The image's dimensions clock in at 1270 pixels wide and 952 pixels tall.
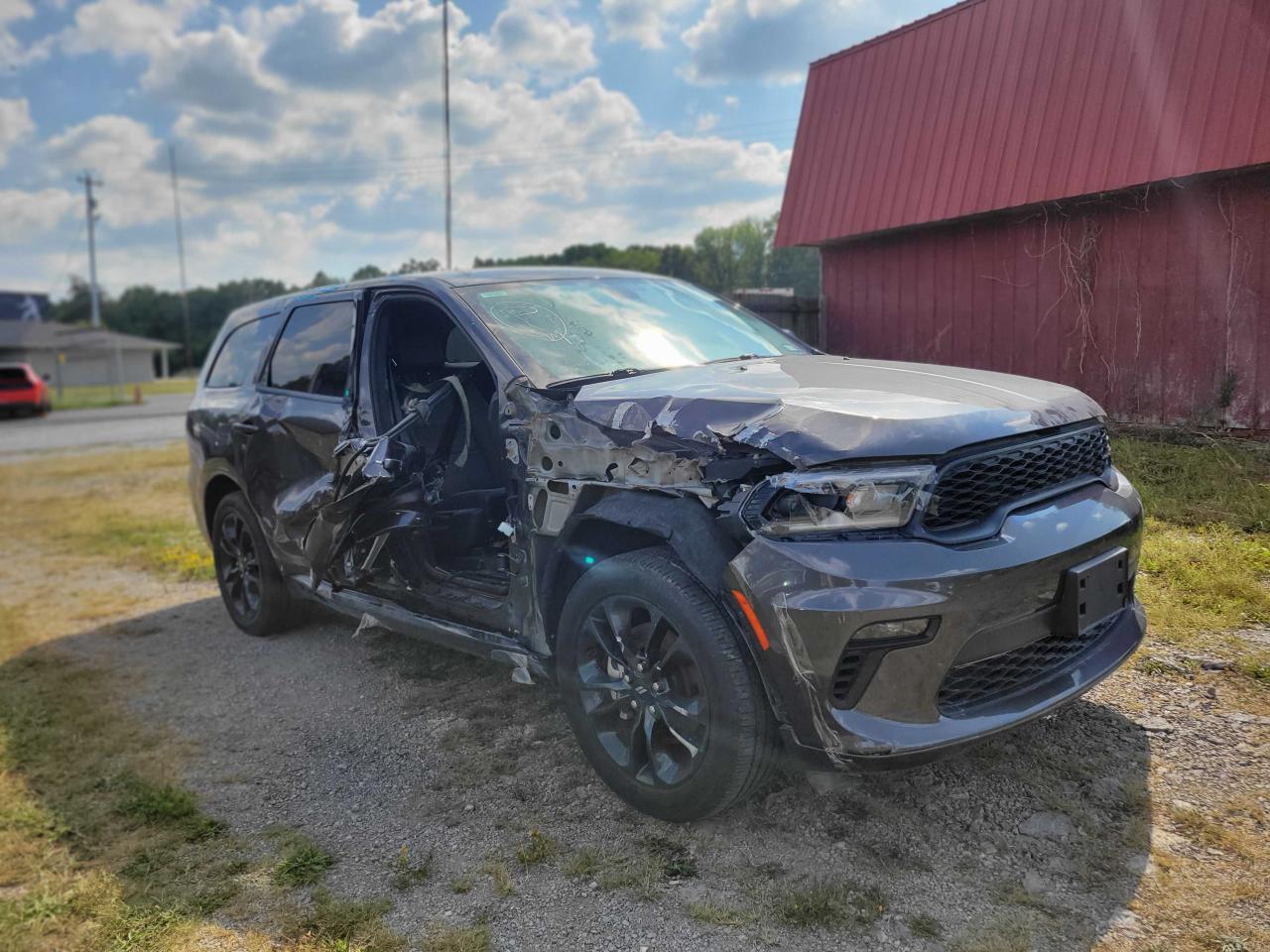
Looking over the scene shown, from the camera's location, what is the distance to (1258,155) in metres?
6.82

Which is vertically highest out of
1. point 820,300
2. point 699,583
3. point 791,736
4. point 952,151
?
point 952,151

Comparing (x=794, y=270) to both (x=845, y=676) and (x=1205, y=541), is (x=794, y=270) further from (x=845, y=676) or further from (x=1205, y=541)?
(x=845, y=676)

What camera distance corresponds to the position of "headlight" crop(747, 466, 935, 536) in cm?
234

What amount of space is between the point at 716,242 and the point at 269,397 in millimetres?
19652

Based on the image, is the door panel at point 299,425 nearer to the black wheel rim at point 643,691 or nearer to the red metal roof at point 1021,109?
the black wheel rim at point 643,691

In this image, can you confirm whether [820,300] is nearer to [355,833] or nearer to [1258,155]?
[1258,155]

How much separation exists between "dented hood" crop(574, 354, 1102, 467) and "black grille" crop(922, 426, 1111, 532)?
0.07 metres

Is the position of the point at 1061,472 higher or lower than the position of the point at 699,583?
higher

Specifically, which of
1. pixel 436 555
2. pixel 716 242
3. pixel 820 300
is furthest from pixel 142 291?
pixel 436 555

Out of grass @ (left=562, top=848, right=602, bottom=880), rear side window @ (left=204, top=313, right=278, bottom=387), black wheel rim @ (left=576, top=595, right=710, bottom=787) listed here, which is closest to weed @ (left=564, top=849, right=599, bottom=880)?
grass @ (left=562, top=848, right=602, bottom=880)

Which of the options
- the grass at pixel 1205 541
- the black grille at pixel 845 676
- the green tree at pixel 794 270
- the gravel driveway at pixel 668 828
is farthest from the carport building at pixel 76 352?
the black grille at pixel 845 676

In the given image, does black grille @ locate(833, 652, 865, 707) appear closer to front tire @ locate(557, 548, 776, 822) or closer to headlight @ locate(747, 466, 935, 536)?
front tire @ locate(557, 548, 776, 822)

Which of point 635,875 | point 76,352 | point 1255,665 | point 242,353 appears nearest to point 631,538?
point 635,875

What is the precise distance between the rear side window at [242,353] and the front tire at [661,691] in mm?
3169
